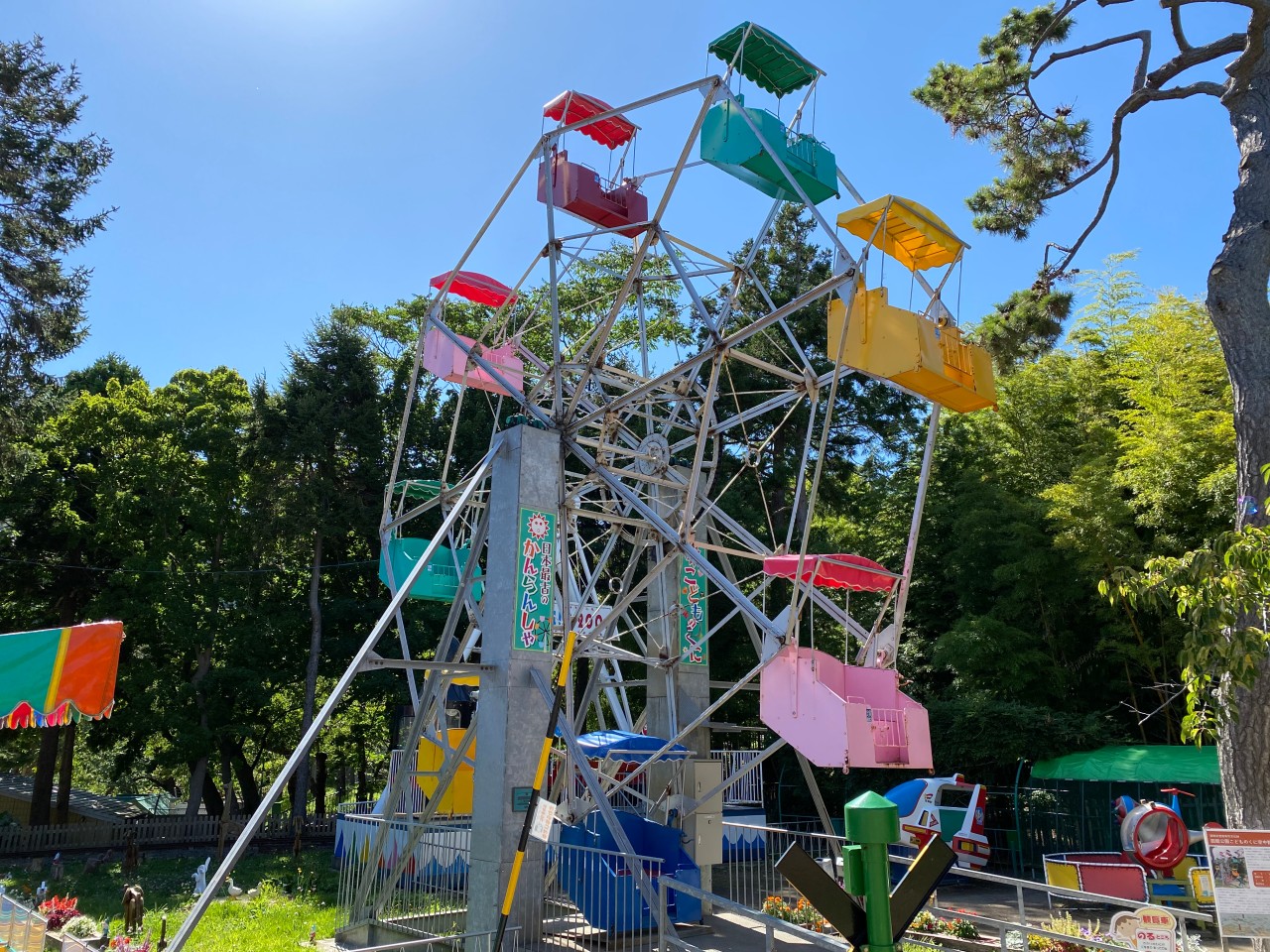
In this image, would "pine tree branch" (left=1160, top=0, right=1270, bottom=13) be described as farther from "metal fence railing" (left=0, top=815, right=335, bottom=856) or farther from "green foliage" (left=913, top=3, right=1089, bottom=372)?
"metal fence railing" (left=0, top=815, right=335, bottom=856)

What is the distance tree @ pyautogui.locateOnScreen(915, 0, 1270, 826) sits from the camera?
29.2 ft

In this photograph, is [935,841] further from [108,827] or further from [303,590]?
[303,590]

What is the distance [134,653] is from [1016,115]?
28.4m

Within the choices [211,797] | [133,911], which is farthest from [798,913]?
[211,797]

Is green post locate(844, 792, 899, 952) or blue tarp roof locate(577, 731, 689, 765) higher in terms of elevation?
blue tarp roof locate(577, 731, 689, 765)

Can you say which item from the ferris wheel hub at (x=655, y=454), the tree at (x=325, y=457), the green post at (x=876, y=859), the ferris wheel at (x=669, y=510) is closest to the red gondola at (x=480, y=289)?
the ferris wheel at (x=669, y=510)

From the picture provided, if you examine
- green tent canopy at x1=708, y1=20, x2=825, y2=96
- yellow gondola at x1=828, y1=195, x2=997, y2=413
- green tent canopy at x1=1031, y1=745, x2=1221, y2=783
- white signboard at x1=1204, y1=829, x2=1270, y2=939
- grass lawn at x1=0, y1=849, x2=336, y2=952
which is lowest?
grass lawn at x1=0, y1=849, x2=336, y2=952

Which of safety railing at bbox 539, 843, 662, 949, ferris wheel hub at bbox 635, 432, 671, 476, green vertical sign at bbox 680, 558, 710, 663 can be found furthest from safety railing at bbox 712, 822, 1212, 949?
ferris wheel hub at bbox 635, 432, 671, 476

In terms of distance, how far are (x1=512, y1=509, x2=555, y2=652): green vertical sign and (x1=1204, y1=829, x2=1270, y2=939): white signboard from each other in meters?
6.57

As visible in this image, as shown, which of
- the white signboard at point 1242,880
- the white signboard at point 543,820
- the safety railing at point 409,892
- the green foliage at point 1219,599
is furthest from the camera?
the safety railing at point 409,892

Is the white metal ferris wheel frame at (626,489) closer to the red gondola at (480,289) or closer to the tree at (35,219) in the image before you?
the red gondola at (480,289)

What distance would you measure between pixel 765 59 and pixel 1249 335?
6.13 metres

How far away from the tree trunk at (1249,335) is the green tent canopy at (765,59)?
4671 mm

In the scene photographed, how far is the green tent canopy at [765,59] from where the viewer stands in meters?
11.3
